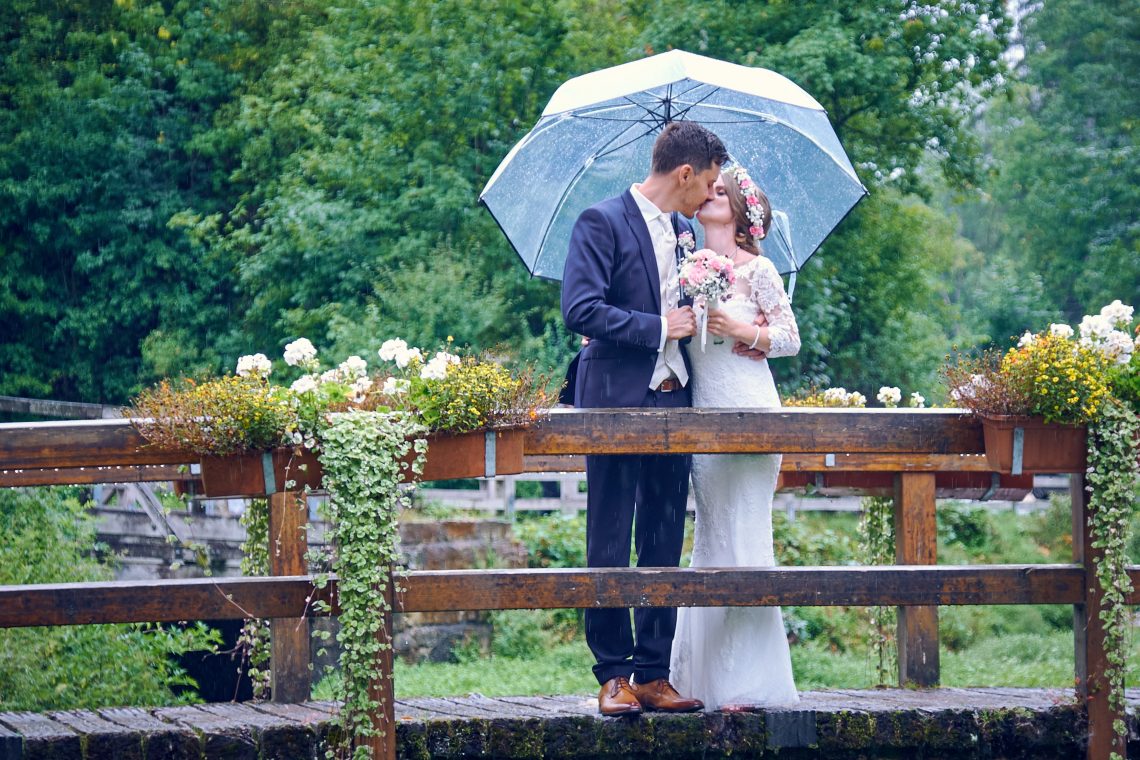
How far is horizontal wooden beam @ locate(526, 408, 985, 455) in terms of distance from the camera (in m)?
4.18

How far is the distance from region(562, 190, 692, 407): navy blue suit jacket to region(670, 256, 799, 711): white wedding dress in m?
0.27

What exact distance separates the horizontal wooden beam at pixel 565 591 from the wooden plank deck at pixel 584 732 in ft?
1.31

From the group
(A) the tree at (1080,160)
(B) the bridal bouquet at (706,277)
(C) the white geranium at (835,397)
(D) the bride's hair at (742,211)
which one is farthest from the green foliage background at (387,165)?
(B) the bridal bouquet at (706,277)

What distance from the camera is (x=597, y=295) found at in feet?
14.4

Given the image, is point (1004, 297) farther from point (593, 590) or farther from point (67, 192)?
point (593, 590)

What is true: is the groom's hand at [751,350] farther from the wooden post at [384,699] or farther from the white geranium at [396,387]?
the wooden post at [384,699]

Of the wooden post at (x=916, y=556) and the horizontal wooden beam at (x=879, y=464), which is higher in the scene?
the horizontal wooden beam at (x=879, y=464)

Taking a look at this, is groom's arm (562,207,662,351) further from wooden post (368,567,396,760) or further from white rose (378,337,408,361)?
wooden post (368,567,396,760)

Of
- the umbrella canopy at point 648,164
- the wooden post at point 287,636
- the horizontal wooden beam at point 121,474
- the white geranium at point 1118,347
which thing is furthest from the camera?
the umbrella canopy at point 648,164

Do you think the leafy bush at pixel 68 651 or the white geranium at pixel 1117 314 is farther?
the leafy bush at pixel 68 651

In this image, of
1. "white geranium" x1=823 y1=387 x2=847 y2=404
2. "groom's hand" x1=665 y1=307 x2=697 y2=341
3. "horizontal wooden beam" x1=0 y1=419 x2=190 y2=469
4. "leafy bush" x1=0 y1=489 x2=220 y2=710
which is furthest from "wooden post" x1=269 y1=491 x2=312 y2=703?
"white geranium" x1=823 y1=387 x2=847 y2=404

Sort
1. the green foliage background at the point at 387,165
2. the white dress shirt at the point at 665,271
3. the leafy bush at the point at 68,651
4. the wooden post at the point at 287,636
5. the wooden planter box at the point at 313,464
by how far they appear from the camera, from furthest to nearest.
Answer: the green foliage background at the point at 387,165 → the leafy bush at the point at 68,651 → the wooden post at the point at 287,636 → the white dress shirt at the point at 665,271 → the wooden planter box at the point at 313,464

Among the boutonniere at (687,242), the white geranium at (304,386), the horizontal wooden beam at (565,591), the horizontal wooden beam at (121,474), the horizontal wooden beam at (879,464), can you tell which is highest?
the boutonniere at (687,242)

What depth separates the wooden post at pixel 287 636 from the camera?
5023 mm
